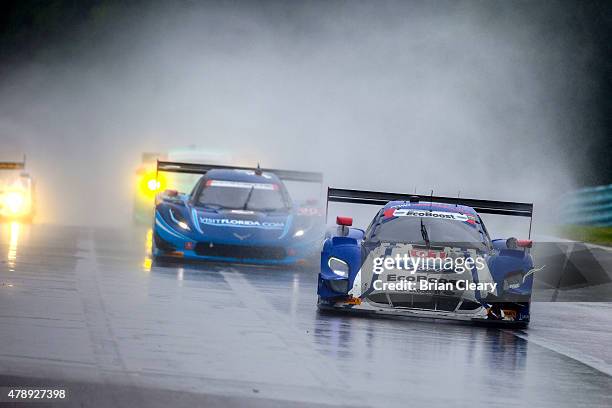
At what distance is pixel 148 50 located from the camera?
5569 cm

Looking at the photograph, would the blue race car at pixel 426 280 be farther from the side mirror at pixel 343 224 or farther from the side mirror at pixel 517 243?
the side mirror at pixel 343 224

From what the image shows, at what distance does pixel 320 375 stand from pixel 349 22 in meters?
38.4

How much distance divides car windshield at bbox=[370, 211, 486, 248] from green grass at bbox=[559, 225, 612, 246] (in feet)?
30.3

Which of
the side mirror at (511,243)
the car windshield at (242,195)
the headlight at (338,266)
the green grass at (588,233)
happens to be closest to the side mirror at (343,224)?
the headlight at (338,266)

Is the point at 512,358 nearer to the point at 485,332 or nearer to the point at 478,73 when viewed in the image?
the point at 485,332

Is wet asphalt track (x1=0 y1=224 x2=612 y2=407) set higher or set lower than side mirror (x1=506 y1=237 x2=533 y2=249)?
lower

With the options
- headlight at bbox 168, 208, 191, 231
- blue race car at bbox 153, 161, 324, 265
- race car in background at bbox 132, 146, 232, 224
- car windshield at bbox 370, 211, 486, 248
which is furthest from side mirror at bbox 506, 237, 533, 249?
race car in background at bbox 132, 146, 232, 224

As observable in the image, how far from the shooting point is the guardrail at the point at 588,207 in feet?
97.0

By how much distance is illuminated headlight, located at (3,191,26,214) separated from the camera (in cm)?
2597

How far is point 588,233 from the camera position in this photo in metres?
26.0

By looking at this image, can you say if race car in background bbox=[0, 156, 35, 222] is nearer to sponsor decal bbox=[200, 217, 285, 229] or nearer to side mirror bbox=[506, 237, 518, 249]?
sponsor decal bbox=[200, 217, 285, 229]

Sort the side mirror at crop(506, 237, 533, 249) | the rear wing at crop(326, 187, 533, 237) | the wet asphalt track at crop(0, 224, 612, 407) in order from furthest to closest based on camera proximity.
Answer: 1. the rear wing at crop(326, 187, 533, 237)
2. the side mirror at crop(506, 237, 533, 249)
3. the wet asphalt track at crop(0, 224, 612, 407)

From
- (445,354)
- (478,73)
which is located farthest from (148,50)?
(445,354)

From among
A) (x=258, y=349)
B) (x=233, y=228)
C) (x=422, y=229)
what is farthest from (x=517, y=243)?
(x=233, y=228)
